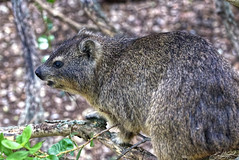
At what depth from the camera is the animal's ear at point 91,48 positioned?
4714 millimetres

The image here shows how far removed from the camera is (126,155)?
4438 mm

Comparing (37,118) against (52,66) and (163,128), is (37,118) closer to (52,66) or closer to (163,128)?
(52,66)

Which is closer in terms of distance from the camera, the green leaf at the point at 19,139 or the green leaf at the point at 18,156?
the green leaf at the point at 18,156

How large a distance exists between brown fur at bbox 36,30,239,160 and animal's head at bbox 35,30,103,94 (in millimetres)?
13

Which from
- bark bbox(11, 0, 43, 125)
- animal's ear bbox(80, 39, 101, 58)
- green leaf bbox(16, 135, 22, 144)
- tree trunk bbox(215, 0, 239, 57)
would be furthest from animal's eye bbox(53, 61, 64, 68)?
tree trunk bbox(215, 0, 239, 57)

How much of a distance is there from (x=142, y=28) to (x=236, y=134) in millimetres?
6937

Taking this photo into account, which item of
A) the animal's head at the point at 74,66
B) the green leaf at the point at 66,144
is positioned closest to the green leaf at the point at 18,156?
the green leaf at the point at 66,144

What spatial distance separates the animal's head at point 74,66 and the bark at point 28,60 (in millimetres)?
1486

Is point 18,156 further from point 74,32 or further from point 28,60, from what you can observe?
point 74,32

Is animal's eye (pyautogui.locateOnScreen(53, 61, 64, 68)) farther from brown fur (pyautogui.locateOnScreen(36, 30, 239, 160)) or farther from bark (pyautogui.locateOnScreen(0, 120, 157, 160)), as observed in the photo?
bark (pyautogui.locateOnScreen(0, 120, 157, 160))

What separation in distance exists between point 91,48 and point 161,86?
3.76 ft

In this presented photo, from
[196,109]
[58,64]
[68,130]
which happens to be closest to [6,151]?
[68,130]

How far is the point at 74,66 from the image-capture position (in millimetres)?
4754

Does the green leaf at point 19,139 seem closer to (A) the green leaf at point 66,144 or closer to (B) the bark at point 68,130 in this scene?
(A) the green leaf at point 66,144
